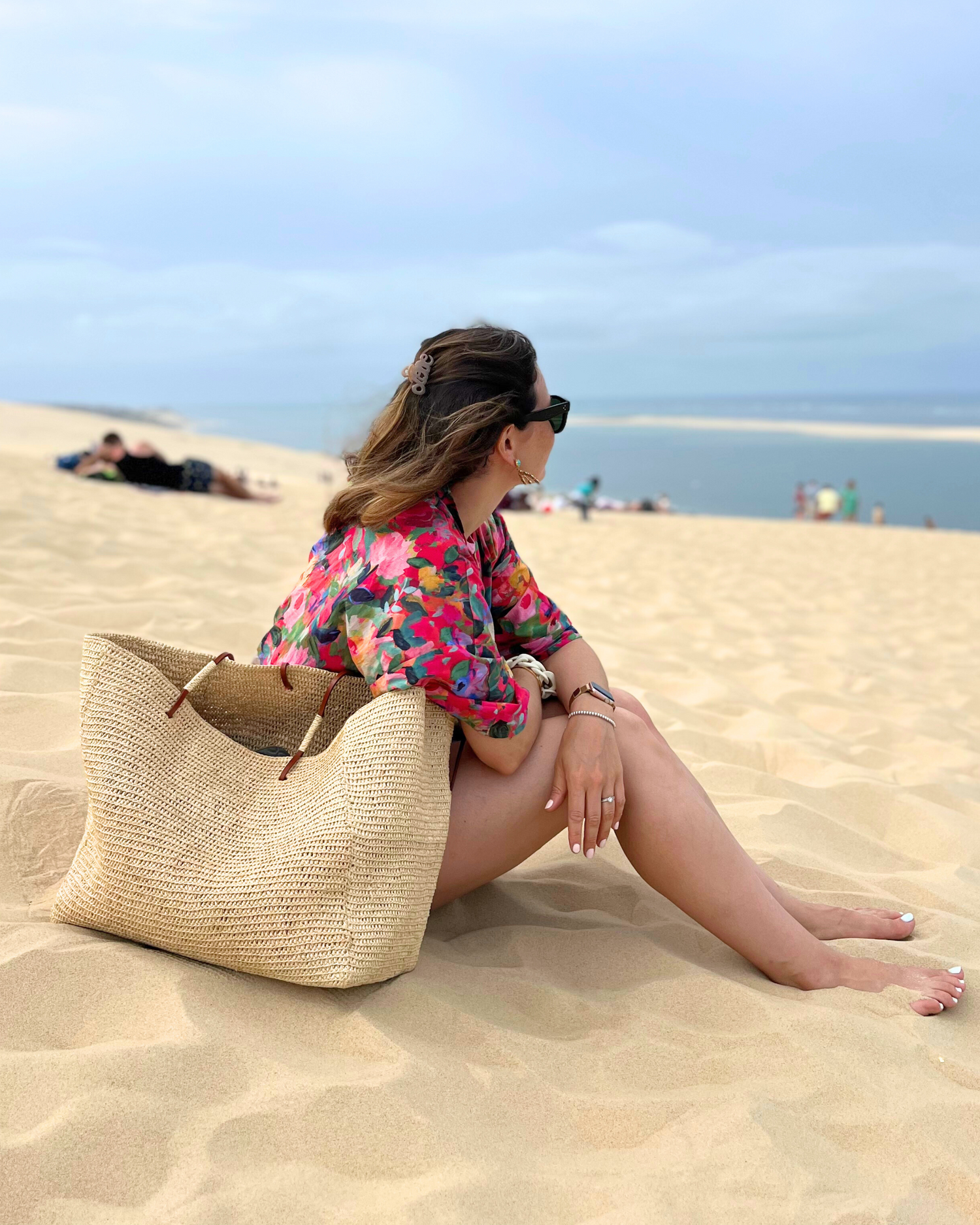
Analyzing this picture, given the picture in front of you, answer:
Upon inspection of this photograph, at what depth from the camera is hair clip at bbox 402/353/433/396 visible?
2.08 m

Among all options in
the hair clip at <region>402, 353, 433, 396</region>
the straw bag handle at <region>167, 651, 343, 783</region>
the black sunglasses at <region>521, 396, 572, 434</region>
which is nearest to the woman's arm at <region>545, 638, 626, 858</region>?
the straw bag handle at <region>167, 651, 343, 783</region>

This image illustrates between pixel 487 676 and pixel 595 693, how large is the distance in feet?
1.10

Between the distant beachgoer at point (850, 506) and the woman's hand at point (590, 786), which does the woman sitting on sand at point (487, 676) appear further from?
the distant beachgoer at point (850, 506)

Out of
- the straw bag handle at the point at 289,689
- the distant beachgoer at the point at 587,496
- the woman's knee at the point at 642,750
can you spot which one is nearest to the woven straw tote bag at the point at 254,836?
the straw bag handle at the point at 289,689

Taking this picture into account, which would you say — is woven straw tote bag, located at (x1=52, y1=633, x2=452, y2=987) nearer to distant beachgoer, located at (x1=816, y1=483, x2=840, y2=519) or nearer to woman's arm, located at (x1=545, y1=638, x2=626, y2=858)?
woman's arm, located at (x1=545, y1=638, x2=626, y2=858)

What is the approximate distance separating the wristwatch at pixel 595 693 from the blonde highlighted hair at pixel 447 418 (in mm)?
497

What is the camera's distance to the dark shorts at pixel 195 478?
11117 millimetres

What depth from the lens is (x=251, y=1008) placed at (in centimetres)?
168

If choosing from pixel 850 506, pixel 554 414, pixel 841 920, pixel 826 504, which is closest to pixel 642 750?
pixel 841 920

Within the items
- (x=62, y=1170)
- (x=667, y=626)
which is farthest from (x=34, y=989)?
(x=667, y=626)

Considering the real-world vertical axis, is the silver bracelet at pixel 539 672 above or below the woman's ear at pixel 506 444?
below

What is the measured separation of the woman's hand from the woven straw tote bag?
248 mm

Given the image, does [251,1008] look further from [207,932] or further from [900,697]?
[900,697]

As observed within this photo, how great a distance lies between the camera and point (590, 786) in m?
1.96
